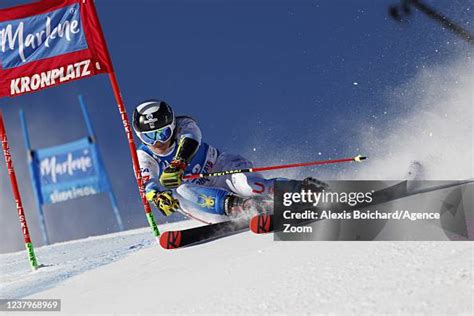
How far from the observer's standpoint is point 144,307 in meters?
3.53

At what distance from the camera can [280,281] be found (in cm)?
339

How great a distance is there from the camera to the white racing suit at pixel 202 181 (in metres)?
5.63

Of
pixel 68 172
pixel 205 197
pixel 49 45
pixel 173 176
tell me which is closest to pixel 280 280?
pixel 173 176

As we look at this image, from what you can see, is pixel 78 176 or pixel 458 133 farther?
pixel 78 176

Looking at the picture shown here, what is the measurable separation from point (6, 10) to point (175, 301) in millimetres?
4687

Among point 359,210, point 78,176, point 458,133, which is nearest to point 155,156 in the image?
point 359,210

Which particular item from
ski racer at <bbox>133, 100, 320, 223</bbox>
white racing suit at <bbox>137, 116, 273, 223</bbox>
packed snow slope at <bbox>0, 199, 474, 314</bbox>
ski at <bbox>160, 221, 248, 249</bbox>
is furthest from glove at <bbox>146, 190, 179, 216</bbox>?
packed snow slope at <bbox>0, 199, 474, 314</bbox>

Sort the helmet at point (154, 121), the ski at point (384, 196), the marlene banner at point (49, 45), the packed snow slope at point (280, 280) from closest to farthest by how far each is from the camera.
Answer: the packed snow slope at point (280, 280) < the ski at point (384, 196) < the helmet at point (154, 121) < the marlene banner at point (49, 45)

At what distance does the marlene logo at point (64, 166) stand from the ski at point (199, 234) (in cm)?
885

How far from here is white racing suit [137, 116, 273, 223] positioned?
563 cm

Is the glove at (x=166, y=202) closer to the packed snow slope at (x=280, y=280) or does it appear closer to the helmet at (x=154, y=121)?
the packed snow slope at (x=280, y=280)

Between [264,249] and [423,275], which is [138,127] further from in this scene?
[423,275]

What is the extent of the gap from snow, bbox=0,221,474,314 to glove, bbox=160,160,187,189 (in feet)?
2.02
